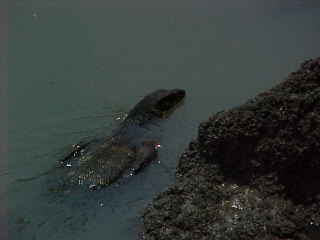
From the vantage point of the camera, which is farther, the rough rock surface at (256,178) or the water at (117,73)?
the water at (117,73)

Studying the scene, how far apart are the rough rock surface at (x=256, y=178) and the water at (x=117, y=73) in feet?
2.16

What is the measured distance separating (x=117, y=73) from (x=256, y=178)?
456cm

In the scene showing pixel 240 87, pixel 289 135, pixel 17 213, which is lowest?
pixel 17 213

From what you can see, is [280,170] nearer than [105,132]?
Yes

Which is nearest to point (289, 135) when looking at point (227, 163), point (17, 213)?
Answer: point (227, 163)

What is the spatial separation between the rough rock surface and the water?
657 millimetres

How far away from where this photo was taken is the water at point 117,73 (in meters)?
4.87

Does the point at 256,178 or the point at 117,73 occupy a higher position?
the point at 256,178

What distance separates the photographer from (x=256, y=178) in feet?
12.2

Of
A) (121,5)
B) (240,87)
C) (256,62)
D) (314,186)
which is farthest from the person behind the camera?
(121,5)

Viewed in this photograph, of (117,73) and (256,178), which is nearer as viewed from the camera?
(256,178)

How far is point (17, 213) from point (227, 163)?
2.01m

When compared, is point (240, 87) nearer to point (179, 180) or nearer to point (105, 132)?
point (105, 132)

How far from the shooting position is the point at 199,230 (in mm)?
3461
